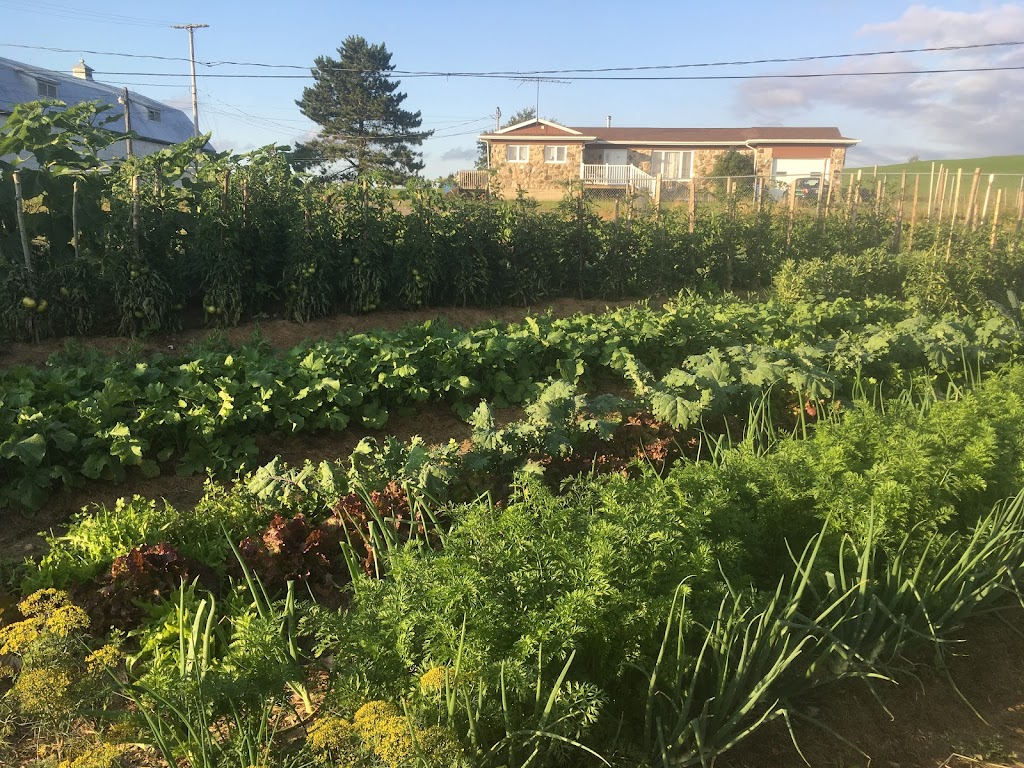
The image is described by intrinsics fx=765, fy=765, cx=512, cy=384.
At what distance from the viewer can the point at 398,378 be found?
550 cm

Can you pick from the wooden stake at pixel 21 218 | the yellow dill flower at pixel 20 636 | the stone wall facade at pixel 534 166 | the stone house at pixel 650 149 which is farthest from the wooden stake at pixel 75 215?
the stone house at pixel 650 149

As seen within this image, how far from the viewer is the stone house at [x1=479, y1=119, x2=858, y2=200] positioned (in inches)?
1426

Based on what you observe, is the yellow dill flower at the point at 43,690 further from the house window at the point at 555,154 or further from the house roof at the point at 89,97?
the house window at the point at 555,154

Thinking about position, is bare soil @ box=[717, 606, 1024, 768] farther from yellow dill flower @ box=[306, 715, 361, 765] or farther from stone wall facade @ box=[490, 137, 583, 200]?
stone wall facade @ box=[490, 137, 583, 200]

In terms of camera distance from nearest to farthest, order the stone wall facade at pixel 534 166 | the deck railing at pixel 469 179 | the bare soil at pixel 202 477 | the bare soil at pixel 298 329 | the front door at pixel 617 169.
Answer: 1. the bare soil at pixel 202 477
2. the bare soil at pixel 298 329
3. the deck railing at pixel 469 179
4. the front door at pixel 617 169
5. the stone wall facade at pixel 534 166

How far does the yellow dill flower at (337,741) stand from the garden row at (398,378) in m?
3.03

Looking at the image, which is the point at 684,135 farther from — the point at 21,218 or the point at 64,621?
the point at 64,621

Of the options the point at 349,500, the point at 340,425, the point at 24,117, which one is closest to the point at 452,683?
the point at 349,500

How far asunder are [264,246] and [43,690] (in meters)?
7.39

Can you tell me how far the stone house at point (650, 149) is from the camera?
1426 inches

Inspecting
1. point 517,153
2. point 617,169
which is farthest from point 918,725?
point 517,153

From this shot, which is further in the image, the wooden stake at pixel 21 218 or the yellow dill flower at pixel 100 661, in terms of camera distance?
the wooden stake at pixel 21 218

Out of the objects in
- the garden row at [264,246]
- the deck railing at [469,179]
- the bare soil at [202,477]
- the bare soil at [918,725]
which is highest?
the deck railing at [469,179]

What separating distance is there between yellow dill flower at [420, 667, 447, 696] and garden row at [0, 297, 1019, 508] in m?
2.87
